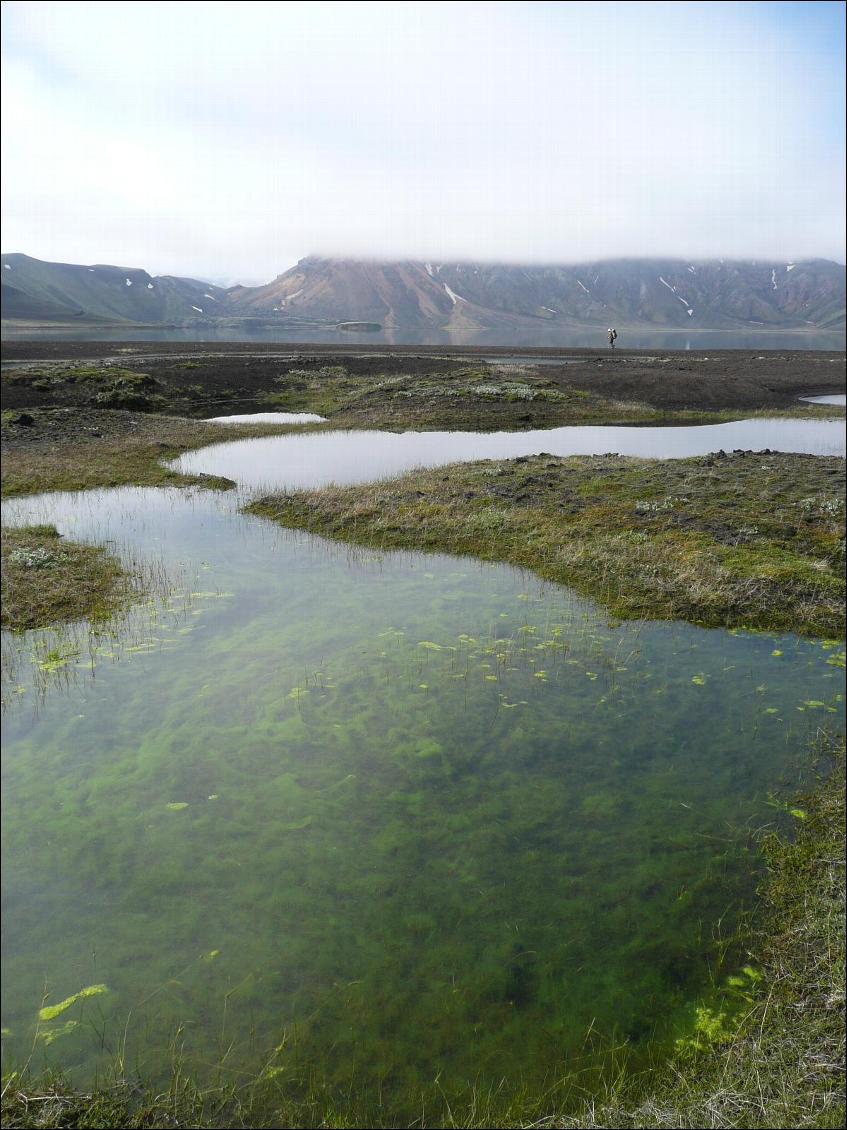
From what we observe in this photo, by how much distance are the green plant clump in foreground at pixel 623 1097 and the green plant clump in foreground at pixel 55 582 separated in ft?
49.4

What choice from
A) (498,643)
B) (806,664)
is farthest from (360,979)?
(806,664)

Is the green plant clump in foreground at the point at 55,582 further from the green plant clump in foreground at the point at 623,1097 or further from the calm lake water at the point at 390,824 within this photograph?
the green plant clump in foreground at the point at 623,1097

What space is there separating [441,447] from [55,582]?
108 ft

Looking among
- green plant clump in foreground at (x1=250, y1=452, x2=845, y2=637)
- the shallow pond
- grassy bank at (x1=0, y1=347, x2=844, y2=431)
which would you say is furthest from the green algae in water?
grassy bank at (x1=0, y1=347, x2=844, y2=431)

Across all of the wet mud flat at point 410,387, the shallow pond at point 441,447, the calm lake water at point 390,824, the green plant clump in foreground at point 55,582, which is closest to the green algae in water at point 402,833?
the calm lake water at point 390,824

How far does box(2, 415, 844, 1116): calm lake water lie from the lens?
333 inches

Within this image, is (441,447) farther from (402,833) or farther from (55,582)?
(402,833)

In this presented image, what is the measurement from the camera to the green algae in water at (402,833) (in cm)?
852

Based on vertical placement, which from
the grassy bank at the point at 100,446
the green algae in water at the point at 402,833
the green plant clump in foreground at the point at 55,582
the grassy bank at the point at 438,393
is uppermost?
the grassy bank at the point at 438,393

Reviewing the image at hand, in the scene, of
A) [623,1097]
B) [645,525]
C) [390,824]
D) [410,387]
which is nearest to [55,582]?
[390,824]

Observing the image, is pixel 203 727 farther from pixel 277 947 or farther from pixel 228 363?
pixel 228 363

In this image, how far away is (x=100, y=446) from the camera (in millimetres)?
45719

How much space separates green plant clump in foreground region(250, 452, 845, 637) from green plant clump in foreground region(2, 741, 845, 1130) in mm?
14396

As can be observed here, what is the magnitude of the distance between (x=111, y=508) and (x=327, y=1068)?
29863 millimetres
